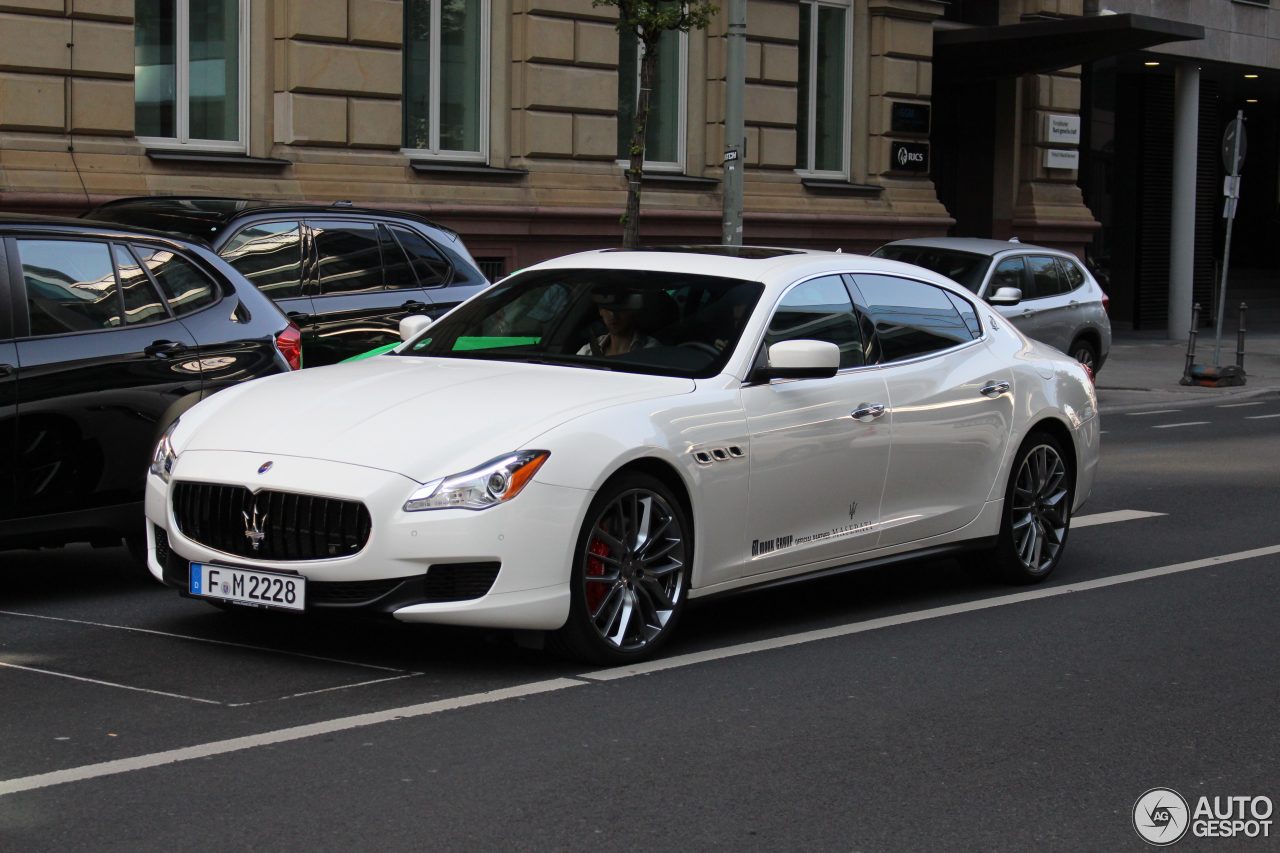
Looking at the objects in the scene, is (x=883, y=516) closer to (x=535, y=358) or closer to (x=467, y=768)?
(x=535, y=358)

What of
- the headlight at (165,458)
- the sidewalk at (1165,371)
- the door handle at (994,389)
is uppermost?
the door handle at (994,389)

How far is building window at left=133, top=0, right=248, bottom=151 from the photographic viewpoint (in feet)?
62.1

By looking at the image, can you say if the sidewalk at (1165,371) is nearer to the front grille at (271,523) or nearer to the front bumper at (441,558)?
the front bumper at (441,558)

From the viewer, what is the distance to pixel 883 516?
7.96 metres

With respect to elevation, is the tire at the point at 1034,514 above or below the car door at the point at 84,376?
below

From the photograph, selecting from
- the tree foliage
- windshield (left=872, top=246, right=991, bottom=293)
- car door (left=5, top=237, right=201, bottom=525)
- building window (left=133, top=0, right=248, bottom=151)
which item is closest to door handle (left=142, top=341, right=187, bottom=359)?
car door (left=5, top=237, right=201, bottom=525)

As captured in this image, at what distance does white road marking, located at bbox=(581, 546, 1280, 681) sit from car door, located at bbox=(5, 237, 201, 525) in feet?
8.04

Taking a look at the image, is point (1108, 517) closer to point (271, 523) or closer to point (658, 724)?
point (658, 724)

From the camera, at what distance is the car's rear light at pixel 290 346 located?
8.77 metres

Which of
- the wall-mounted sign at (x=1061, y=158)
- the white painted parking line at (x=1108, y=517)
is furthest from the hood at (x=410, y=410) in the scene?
the wall-mounted sign at (x=1061, y=158)

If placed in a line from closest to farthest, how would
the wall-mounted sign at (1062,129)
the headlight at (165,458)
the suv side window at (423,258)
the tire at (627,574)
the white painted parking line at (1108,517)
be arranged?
the tire at (627,574) < the headlight at (165,458) < the white painted parking line at (1108,517) < the suv side window at (423,258) < the wall-mounted sign at (1062,129)

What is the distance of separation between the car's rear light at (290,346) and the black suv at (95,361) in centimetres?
15

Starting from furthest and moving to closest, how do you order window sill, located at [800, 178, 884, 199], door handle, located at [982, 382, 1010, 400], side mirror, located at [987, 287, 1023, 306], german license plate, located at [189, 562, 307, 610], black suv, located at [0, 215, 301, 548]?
window sill, located at [800, 178, 884, 199]
side mirror, located at [987, 287, 1023, 306]
door handle, located at [982, 382, 1010, 400]
black suv, located at [0, 215, 301, 548]
german license plate, located at [189, 562, 307, 610]

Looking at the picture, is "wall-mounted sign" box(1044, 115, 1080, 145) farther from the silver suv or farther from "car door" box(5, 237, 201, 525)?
"car door" box(5, 237, 201, 525)
